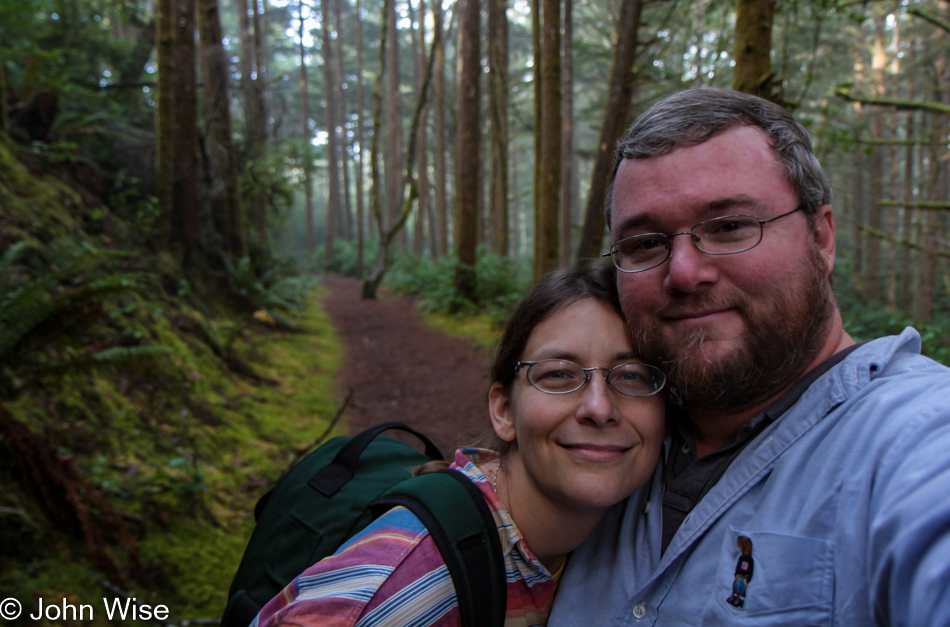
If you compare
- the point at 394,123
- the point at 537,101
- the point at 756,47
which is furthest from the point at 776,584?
the point at 394,123

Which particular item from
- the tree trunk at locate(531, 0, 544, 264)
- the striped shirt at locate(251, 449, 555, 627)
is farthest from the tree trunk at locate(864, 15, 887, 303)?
the striped shirt at locate(251, 449, 555, 627)

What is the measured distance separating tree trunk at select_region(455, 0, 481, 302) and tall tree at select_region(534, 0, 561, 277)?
3320 mm

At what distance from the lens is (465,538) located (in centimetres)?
148

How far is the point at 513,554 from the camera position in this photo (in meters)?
1.65

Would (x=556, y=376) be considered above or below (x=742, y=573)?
above

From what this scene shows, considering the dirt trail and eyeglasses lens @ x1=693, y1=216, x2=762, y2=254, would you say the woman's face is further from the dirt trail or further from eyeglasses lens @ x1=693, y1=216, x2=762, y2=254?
the dirt trail

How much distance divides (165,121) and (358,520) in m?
8.61

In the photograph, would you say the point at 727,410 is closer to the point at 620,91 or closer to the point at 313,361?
the point at 620,91

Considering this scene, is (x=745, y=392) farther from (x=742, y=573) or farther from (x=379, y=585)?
(x=379, y=585)

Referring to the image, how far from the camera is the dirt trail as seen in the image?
22.6 ft

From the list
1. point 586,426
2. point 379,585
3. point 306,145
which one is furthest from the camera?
point 306,145

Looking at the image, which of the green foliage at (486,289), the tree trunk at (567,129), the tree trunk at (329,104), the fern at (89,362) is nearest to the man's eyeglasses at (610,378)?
the fern at (89,362)

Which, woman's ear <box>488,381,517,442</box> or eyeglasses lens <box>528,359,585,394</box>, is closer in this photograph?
eyeglasses lens <box>528,359,585,394</box>

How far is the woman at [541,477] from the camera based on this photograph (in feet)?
4.60
